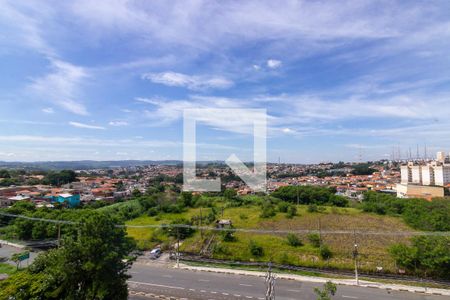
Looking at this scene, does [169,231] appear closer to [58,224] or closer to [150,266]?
[150,266]

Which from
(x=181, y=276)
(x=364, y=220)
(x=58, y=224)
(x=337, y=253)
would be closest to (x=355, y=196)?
(x=364, y=220)

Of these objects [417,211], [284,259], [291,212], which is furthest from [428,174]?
[284,259]

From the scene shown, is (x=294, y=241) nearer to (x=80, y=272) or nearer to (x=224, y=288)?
(x=224, y=288)

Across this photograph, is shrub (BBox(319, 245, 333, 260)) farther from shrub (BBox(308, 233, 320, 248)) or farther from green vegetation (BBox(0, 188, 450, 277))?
shrub (BBox(308, 233, 320, 248))

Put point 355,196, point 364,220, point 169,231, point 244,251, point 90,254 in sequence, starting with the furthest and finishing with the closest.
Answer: point 355,196, point 364,220, point 169,231, point 244,251, point 90,254

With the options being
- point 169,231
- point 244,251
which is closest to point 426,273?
point 244,251

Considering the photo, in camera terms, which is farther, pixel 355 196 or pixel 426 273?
pixel 355 196

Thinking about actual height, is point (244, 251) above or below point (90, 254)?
below

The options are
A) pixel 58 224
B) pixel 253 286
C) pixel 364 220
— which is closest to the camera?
pixel 253 286

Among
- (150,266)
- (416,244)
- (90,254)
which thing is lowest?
(150,266)
